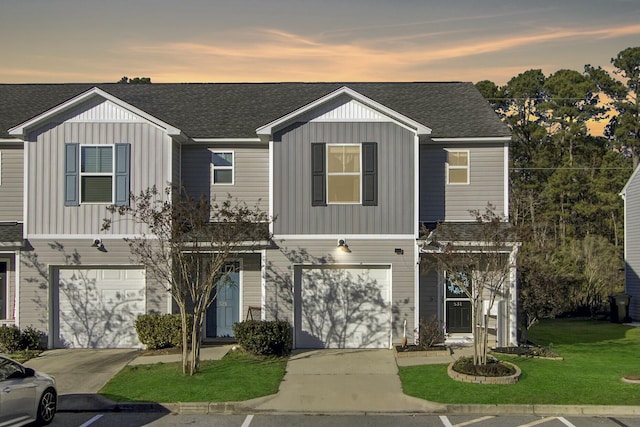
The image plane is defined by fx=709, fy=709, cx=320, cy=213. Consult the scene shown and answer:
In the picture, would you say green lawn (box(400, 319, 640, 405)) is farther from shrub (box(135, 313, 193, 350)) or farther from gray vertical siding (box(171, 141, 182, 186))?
gray vertical siding (box(171, 141, 182, 186))

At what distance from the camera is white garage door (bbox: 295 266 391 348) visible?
18.8m

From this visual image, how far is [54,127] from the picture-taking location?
18.6 meters

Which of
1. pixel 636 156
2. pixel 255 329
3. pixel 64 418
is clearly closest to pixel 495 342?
pixel 255 329

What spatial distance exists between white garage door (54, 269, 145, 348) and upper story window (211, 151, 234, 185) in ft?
11.0

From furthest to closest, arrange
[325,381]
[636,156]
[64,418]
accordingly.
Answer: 1. [636,156]
2. [325,381]
3. [64,418]

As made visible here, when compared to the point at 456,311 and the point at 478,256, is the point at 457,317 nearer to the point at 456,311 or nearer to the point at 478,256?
the point at 456,311

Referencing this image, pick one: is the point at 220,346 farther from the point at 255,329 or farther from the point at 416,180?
the point at 416,180

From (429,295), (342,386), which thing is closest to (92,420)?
(342,386)

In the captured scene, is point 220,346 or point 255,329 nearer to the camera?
point 255,329

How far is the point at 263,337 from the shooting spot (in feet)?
56.2

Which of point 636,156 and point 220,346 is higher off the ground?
point 636,156

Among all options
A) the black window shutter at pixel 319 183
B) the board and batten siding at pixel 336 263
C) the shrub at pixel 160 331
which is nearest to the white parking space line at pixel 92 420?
the shrub at pixel 160 331

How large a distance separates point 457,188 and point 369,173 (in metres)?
2.86

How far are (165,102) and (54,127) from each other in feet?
15.8
